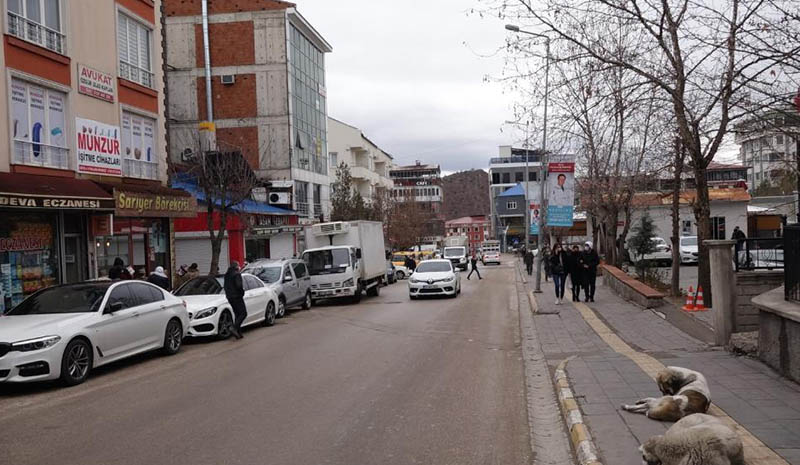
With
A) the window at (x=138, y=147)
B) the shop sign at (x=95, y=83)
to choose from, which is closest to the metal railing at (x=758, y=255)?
the shop sign at (x=95, y=83)

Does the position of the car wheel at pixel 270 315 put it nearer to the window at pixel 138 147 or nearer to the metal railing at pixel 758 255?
the window at pixel 138 147

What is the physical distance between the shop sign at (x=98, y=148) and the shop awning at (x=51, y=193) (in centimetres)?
115

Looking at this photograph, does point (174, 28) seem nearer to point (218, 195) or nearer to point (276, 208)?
point (276, 208)

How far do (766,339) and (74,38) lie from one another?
18.4 metres

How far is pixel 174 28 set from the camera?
44688mm

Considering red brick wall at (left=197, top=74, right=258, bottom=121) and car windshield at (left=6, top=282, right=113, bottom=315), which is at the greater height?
red brick wall at (left=197, top=74, right=258, bottom=121)

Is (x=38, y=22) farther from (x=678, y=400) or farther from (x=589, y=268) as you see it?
(x=678, y=400)

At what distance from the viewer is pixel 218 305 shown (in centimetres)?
1502

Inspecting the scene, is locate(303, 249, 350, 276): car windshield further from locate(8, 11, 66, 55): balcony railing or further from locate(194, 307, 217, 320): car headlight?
locate(8, 11, 66, 55): balcony railing

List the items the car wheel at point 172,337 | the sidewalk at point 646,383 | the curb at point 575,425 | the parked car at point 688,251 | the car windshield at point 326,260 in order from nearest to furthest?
the curb at point 575,425
the sidewalk at point 646,383
the car wheel at point 172,337
the car windshield at point 326,260
the parked car at point 688,251

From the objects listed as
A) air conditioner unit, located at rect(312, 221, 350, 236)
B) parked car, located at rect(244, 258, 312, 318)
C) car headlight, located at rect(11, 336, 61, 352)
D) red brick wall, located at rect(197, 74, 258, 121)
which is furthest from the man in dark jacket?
red brick wall, located at rect(197, 74, 258, 121)

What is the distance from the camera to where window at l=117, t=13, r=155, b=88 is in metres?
22.1

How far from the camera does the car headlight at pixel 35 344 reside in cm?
954

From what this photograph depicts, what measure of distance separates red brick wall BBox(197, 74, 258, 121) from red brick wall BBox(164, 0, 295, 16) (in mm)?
4189
